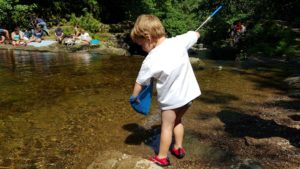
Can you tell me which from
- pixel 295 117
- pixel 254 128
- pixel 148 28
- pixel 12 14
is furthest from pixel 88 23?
pixel 148 28

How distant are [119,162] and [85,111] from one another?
8.87ft

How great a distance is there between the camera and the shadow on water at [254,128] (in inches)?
203

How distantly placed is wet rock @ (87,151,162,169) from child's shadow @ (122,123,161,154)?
0.81 meters

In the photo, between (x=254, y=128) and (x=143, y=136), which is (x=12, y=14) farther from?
(x=254, y=128)

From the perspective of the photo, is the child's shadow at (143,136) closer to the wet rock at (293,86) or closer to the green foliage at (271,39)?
the wet rock at (293,86)

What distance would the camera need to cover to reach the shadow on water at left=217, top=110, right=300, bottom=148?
5168mm

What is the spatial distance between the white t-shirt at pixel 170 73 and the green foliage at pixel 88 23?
19726mm

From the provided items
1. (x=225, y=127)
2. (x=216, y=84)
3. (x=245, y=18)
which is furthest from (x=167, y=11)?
(x=225, y=127)

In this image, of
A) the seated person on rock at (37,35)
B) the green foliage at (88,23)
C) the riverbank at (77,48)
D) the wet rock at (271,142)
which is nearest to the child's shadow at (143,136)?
the wet rock at (271,142)

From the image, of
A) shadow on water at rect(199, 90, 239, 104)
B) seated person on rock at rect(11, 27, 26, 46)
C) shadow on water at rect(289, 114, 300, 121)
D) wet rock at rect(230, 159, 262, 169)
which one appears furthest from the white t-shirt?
seated person on rock at rect(11, 27, 26, 46)

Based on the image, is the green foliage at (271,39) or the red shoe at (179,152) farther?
the green foliage at (271,39)

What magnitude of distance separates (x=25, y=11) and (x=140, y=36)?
64.5 feet

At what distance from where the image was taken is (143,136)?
5262mm

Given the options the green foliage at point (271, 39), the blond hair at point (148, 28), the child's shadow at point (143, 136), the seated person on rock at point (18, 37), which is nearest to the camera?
the blond hair at point (148, 28)
